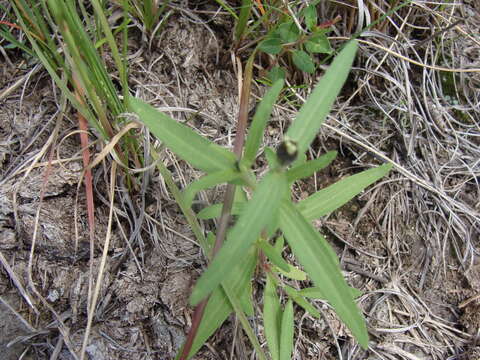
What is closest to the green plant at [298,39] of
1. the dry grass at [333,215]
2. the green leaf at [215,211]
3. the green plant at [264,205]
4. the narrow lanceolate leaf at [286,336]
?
the dry grass at [333,215]

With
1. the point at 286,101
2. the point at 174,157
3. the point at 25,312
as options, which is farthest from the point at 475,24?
the point at 25,312

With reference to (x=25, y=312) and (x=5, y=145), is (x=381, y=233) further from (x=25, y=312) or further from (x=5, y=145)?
(x=5, y=145)

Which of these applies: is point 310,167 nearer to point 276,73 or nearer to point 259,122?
point 259,122

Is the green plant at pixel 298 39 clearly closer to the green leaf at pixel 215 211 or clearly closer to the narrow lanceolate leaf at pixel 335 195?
the narrow lanceolate leaf at pixel 335 195

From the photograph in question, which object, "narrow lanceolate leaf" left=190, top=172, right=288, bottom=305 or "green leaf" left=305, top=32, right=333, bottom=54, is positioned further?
"green leaf" left=305, top=32, right=333, bottom=54

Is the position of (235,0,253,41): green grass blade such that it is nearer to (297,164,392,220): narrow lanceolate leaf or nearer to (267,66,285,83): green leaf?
(267,66,285,83): green leaf

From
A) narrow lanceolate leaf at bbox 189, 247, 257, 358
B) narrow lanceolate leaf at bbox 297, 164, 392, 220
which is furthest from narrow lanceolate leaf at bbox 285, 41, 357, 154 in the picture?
narrow lanceolate leaf at bbox 189, 247, 257, 358

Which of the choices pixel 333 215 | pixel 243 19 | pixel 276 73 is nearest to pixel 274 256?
pixel 333 215
